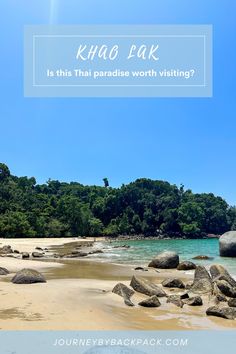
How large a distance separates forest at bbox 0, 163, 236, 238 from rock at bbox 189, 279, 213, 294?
150 ft

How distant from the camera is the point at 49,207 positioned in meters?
62.9

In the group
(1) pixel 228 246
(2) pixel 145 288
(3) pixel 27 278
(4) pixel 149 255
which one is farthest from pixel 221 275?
(4) pixel 149 255

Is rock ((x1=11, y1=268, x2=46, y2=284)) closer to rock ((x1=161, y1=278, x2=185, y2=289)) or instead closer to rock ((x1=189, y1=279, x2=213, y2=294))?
rock ((x1=161, y1=278, x2=185, y2=289))

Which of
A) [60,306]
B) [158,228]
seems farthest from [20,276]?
[158,228]

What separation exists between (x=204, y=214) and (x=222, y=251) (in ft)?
196

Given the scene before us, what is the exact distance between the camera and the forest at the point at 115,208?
60938 millimetres

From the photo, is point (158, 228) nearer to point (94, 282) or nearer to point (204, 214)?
point (204, 214)

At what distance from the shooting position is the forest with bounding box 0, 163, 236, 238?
200 feet

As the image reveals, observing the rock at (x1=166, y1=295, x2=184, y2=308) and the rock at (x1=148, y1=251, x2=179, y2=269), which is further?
the rock at (x1=148, y1=251, x2=179, y2=269)

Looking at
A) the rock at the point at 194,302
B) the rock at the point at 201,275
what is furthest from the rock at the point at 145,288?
the rock at the point at 201,275

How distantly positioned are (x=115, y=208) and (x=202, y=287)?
70.1m

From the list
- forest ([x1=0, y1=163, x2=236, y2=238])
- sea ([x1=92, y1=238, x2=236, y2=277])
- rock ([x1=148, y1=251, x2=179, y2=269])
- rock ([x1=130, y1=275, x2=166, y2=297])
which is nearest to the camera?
rock ([x1=130, y1=275, x2=166, y2=297])

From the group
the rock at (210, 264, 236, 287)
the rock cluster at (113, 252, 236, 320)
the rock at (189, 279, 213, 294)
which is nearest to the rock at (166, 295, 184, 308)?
the rock cluster at (113, 252, 236, 320)

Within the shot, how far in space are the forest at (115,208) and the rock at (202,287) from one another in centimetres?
4573
